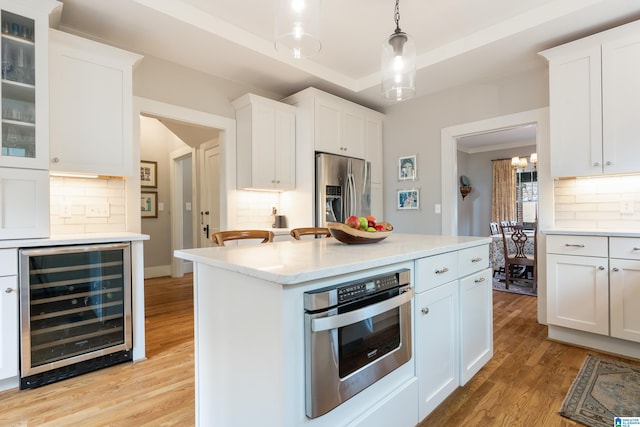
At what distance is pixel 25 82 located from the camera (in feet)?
6.82

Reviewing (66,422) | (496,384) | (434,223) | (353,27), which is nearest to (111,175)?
(66,422)

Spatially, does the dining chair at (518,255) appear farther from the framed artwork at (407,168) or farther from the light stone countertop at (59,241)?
the light stone countertop at (59,241)

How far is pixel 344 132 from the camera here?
157 inches

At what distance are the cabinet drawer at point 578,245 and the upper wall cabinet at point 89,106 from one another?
11.6 ft

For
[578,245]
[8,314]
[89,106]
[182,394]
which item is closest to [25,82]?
[89,106]

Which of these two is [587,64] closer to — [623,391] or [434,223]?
[434,223]

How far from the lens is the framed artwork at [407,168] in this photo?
4.22 m

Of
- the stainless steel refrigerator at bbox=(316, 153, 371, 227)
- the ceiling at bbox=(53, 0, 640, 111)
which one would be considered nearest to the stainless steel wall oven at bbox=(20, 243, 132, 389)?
the ceiling at bbox=(53, 0, 640, 111)

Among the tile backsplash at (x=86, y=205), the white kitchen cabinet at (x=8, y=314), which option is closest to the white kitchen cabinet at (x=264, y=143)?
the tile backsplash at (x=86, y=205)

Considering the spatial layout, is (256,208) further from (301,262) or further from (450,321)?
(301,262)

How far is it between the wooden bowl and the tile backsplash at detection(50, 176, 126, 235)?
7.01ft

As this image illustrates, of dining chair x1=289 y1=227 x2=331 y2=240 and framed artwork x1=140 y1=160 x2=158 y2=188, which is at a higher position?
framed artwork x1=140 y1=160 x2=158 y2=188

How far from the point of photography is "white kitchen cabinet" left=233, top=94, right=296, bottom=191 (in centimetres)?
345

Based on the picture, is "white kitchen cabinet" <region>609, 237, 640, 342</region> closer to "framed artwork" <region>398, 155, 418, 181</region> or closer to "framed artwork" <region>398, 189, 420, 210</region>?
"framed artwork" <region>398, 189, 420, 210</region>
